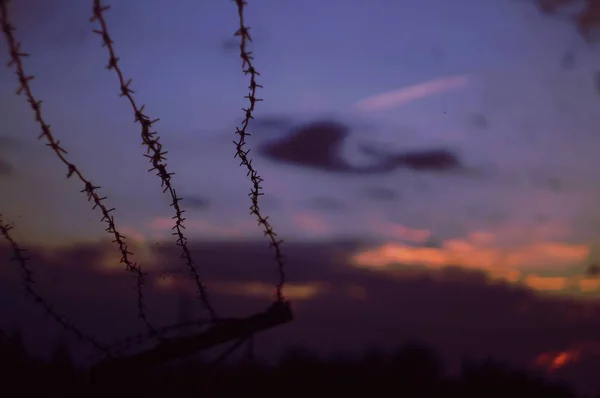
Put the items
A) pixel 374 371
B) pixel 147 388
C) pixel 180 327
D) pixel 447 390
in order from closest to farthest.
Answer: pixel 180 327, pixel 147 388, pixel 447 390, pixel 374 371

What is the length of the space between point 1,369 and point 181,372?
98.4 inches

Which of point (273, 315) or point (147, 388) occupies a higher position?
point (273, 315)

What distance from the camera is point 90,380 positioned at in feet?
18.8

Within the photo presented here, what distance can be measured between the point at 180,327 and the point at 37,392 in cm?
273

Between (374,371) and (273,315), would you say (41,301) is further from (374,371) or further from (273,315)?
(374,371)

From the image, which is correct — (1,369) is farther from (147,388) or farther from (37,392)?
(147,388)

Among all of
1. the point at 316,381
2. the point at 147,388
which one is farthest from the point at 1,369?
the point at 316,381

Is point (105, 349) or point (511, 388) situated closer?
point (105, 349)

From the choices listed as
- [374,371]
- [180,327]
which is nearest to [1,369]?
[180,327]

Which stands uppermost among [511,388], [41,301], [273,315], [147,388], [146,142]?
[146,142]

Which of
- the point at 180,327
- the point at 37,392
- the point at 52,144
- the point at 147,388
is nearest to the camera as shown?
the point at 52,144

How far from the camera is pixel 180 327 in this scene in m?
5.46

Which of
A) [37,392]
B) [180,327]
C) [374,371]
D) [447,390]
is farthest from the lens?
[374,371]

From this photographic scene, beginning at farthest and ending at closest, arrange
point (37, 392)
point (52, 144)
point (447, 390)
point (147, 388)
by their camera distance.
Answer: point (447, 390) → point (37, 392) → point (147, 388) → point (52, 144)
